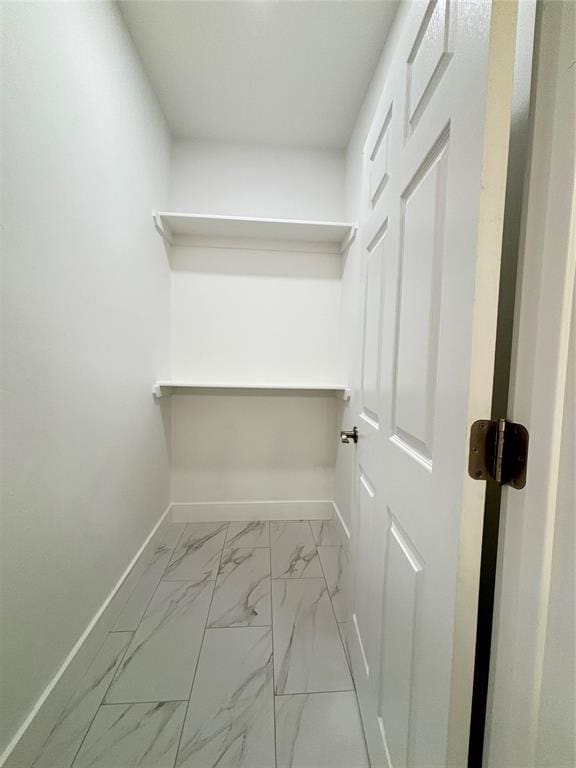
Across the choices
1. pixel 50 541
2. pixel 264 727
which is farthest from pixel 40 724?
pixel 264 727

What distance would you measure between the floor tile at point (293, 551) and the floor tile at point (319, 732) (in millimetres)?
604

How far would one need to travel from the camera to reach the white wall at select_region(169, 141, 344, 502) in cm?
205

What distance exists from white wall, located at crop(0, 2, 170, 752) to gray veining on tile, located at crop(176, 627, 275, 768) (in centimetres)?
49

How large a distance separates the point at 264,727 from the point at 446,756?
77 centimetres

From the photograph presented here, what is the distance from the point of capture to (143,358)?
166cm

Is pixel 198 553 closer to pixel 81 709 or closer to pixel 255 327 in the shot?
pixel 81 709

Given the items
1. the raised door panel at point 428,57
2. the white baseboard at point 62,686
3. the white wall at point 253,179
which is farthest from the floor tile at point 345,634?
the white wall at point 253,179

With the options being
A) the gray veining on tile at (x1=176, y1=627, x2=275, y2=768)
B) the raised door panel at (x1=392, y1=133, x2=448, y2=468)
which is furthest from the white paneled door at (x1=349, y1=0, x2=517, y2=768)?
the gray veining on tile at (x1=176, y1=627, x2=275, y2=768)

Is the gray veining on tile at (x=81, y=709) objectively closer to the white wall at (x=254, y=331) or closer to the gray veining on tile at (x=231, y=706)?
the gray veining on tile at (x=231, y=706)

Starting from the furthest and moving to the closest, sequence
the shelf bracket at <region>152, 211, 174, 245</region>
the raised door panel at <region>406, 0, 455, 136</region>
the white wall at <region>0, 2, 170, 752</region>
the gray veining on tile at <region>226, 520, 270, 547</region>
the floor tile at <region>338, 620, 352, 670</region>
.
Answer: the gray veining on tile at <region>226, 520, 270, 547</region>
the shelf bracket at <region>152, 211, 174, 245</region>
the floor tile at <region>338, 620, 352, 670</region>
the white wall at <region>0, 2, 170, 752</region>
the raised door panel at <region>406, 0, 455, 136</region>

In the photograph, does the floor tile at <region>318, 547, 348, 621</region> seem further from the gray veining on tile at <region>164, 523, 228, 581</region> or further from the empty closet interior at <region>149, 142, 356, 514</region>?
the gray veining on tile at <region>164, 523, 228, 581</region>

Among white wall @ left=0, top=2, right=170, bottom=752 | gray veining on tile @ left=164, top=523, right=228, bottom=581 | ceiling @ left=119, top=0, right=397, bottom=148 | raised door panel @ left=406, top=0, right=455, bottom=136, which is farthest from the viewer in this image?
gray veining on tile @ left=164, top=523, right=228, bottom=581

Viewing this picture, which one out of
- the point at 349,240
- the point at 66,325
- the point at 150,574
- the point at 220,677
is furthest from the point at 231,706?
the point at 349,240

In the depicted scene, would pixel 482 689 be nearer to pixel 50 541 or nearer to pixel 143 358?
pixel 50 541
